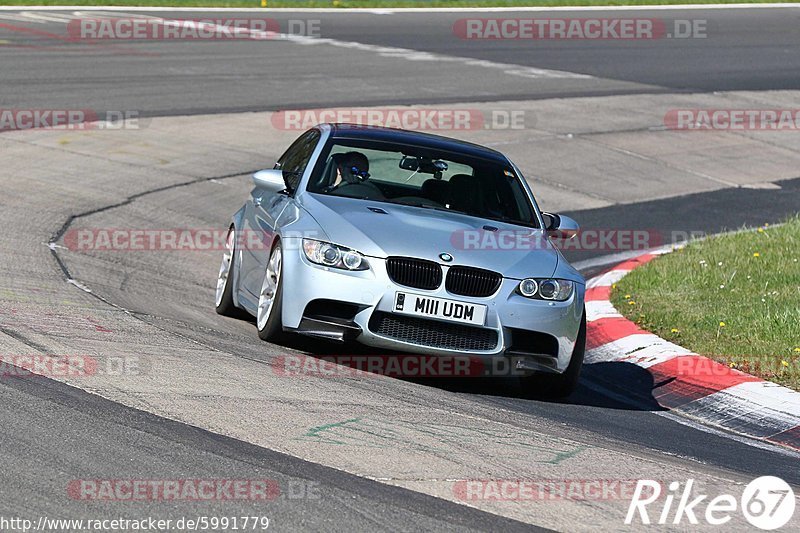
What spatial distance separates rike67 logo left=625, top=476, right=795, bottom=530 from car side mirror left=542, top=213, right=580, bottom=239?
3379 millimetres

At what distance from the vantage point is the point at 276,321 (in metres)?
7.84

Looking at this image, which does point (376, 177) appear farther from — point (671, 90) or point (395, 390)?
point (671, 90)

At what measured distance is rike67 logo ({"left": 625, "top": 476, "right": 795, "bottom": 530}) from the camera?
5203 millimetres

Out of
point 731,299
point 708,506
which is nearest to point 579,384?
point 731,299

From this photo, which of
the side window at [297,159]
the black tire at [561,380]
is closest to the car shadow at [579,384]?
the black tire at [561,380]

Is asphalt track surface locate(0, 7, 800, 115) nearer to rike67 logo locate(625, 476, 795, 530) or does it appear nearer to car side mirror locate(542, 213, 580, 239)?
car side mirror locate(542, 213, 580, 239)

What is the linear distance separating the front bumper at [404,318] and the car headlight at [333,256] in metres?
0.04

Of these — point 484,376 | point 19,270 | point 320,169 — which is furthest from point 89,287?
point 484,376

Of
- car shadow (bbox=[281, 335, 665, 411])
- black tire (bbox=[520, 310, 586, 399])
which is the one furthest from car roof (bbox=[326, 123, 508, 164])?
black tire (bbox=[520, 310, 586, 399])

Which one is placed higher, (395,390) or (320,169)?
(320,169)

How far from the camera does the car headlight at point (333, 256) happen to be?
7531mm

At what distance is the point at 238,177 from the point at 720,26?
68.6 feet

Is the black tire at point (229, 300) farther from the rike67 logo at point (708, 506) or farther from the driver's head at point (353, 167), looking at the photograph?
the rike67 logo at point (708, 506)

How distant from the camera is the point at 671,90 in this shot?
23625 millimetres
